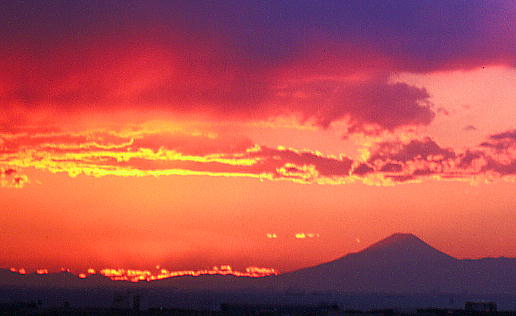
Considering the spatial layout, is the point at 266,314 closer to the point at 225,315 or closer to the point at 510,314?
the point at 225,315

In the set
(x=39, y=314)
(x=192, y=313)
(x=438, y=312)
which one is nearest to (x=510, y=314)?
(x=438, y=312)

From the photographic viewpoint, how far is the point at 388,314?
121m

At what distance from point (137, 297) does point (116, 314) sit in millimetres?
20083

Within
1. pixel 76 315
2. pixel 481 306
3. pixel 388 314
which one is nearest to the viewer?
pixel 76 315

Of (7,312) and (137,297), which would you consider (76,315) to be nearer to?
(7,312)

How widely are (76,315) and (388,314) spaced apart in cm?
4148

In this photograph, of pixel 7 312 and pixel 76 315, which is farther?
pixel 7 312

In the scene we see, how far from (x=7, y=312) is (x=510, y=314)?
68.4m

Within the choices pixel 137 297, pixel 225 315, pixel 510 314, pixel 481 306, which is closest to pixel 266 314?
pixel 225 315

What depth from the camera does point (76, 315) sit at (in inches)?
4491

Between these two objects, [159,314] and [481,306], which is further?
[481,306]

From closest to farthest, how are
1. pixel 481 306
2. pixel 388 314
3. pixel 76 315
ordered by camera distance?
pixel 76 315
pixel 388 314
pixel 481 306

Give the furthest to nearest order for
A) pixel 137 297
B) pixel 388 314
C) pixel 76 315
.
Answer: pixel 137 297 < pixel 388 314 < pixel 76 315

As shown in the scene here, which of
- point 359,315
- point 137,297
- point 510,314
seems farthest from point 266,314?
point 510,314
